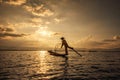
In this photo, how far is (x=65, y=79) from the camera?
17906 mm

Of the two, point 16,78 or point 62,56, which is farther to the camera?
point 62,56

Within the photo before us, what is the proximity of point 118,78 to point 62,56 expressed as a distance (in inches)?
1366

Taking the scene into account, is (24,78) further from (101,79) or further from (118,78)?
(118,78)

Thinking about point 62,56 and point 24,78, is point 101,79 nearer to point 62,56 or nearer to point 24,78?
point 24,78

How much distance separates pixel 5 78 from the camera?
717 inches

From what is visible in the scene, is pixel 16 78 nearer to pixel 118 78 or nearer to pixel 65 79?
pixel 65 79

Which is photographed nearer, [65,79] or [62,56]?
[65,79]

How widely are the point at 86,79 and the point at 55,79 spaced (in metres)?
3.61

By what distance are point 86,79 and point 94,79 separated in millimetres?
915

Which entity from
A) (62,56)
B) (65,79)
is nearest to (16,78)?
(65,79)

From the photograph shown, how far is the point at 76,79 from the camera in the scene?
17953 millimetres

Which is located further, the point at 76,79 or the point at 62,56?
the point at 62,56

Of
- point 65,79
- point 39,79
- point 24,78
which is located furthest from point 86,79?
point 24,78

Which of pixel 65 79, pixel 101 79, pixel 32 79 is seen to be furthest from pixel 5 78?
pixel 101 79
